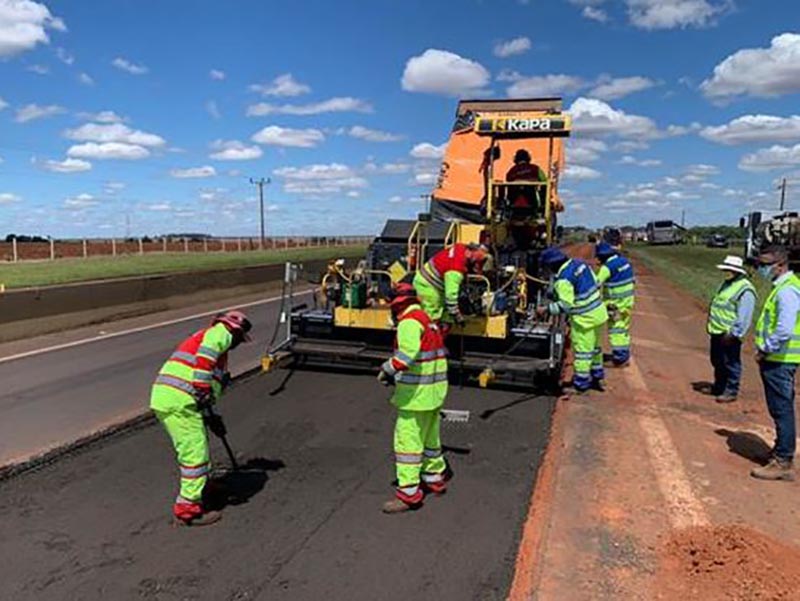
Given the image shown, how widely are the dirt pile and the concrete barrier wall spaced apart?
6.69 metres

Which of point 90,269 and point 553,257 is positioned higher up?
point 553,257

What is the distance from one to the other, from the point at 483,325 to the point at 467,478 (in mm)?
→ 3042

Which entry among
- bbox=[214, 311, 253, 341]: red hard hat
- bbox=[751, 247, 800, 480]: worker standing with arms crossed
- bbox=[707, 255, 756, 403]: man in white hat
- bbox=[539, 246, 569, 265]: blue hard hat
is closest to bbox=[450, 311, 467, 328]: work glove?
bbox=[539, 246, 569, 265]: blue hard hat

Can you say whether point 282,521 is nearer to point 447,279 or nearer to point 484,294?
point 447,279

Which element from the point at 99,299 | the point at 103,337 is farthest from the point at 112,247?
the point at 103,337

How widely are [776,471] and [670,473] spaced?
2.72 feet

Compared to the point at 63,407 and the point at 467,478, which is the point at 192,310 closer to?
the point at 63,407

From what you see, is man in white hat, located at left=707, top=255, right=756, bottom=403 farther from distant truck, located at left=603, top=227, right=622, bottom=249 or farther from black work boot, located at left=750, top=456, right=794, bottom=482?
black work boot, located at left=750, top=456, right=794, bottom=482

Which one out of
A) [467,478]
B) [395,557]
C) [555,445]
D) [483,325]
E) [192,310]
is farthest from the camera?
[192,310]

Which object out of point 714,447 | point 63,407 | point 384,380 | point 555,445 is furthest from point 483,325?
point 63,407

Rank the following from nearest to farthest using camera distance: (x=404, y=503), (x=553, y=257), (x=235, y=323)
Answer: (x=235, y=323)
(x=404, y=503)
(x=553, y=257)

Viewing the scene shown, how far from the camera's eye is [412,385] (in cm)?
500

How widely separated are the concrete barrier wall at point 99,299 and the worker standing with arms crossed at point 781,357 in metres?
6.03

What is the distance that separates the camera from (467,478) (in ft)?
18.2
